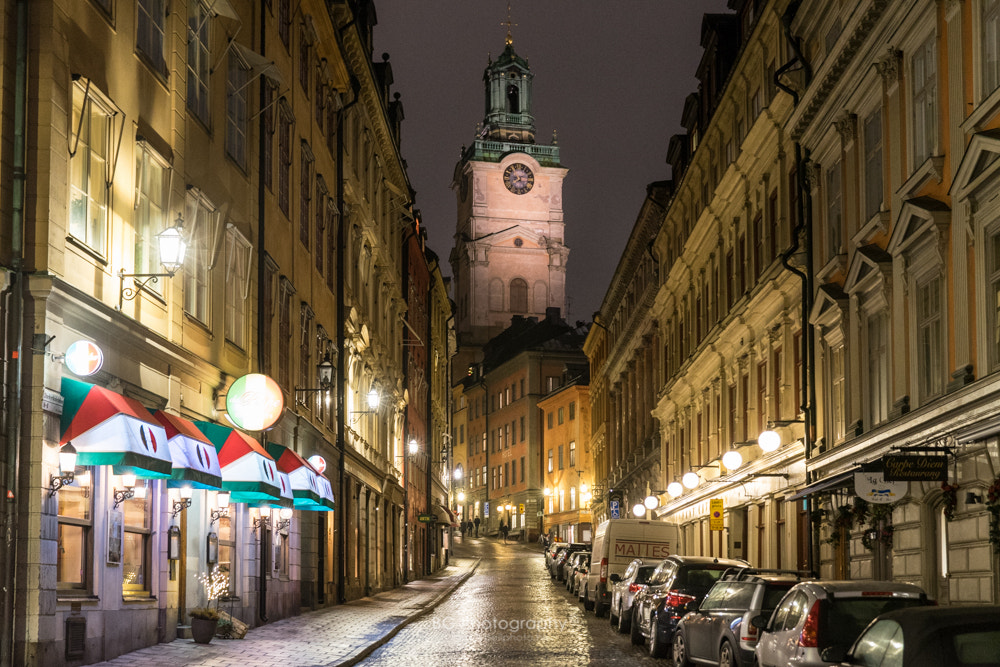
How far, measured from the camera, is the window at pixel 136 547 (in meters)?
18.8

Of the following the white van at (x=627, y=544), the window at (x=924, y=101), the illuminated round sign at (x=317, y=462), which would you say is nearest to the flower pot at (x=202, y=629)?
the illuminated round sign at (x=317, y=462)

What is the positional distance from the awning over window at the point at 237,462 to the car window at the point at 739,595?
7.92 meters

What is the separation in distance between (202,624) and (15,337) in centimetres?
737

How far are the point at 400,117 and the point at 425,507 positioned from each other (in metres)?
21.2

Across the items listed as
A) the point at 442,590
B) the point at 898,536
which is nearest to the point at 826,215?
the point at 898,536

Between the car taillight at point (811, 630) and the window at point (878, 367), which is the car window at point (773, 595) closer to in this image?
the car taillight at point (811, 630)

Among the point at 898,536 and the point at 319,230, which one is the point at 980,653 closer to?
the point at 898,536

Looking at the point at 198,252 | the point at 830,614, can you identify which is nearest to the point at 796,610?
the point at 830,614

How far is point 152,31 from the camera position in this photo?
1977 cm

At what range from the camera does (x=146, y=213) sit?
19.0 metres

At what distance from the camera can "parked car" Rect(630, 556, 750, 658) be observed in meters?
21.2

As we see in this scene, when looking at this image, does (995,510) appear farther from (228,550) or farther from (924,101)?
(228,550)

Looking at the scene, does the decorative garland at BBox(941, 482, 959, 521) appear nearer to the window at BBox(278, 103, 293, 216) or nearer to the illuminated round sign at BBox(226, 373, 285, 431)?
the illuminated round sign at BBox(226, 373, 285, 431)

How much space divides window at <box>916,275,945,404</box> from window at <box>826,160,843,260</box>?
5.34m
